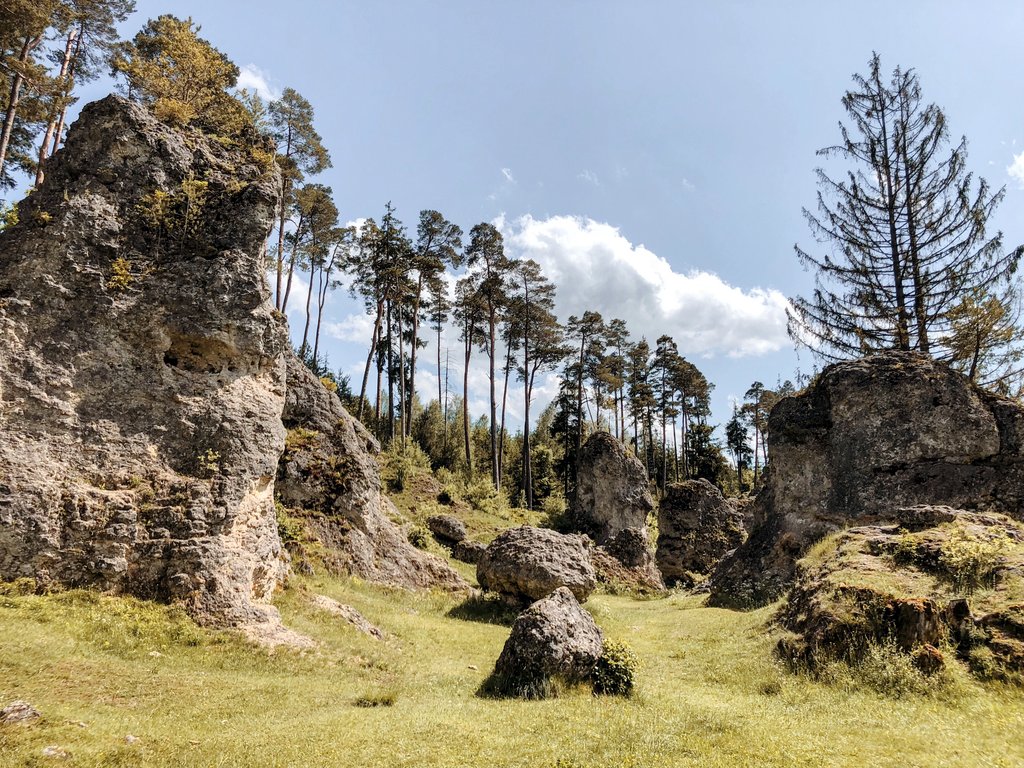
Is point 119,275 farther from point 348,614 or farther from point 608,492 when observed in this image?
point 608,492

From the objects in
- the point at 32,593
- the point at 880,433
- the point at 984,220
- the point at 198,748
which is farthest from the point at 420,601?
the point at 984,220

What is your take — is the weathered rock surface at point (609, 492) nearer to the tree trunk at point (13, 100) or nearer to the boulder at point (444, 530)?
the boulder at point (444, 530)

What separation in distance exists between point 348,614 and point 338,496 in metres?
6.25

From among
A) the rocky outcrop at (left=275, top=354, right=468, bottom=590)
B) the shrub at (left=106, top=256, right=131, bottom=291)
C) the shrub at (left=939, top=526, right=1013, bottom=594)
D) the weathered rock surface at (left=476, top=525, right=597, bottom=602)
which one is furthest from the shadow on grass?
the shrub at (left=106, top=256, right=131, bottom=291)

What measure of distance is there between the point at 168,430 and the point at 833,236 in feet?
91.6

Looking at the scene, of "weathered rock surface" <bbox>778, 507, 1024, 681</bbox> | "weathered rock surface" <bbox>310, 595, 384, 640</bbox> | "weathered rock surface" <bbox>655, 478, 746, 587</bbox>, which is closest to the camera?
"weathered rock surface" <bbox>778, 507, 1024, 681</bbox>

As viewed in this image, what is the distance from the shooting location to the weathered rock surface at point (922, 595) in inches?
343

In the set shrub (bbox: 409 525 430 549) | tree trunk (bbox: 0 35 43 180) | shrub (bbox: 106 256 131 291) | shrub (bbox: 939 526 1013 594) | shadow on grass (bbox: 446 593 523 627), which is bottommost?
shadow on grass (bbox: 446 593 523 627)

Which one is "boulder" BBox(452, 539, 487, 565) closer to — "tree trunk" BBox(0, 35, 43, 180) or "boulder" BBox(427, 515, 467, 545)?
"boulder" BBox(427, 515, 467, 545)

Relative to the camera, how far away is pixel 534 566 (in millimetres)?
17703

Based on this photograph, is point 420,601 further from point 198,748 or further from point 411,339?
point 411,339

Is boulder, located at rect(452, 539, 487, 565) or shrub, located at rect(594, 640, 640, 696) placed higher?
boulder, located at rect(452, 539, 487, 565)

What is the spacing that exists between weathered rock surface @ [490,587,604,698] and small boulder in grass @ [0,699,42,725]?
6.44m

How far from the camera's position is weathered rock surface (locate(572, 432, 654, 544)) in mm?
35406
